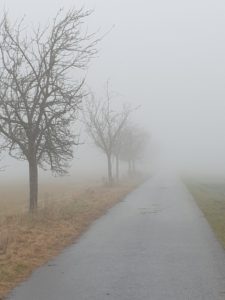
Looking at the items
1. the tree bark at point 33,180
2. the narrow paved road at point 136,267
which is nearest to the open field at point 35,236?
the narrow paved road at point 136,267

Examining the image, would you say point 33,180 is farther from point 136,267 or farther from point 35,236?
point 136,267

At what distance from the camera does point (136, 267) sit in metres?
10.0

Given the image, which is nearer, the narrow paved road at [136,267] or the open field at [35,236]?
the narrow paved road at [136,267]

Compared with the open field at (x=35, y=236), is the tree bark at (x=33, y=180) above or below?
above

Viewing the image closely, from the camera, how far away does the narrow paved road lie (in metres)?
8.07

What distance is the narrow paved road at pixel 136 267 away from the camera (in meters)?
8.07

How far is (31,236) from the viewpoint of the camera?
14.0 metres

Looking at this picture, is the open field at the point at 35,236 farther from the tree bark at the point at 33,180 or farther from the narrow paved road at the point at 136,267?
the tree bark at the point at 33,180

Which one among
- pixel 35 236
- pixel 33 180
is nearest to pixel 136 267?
pixel 35 236

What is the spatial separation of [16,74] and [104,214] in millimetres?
6668

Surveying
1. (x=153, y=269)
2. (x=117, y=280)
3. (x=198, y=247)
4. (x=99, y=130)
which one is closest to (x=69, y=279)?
(x=117, y=280)

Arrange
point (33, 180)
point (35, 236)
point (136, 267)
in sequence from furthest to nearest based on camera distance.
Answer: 1. point (33, 180)
2. point (35, 236)
3. point (136, 267)

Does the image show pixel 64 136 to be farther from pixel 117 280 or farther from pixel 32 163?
pixel 117 280

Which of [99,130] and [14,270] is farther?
[99,130]
